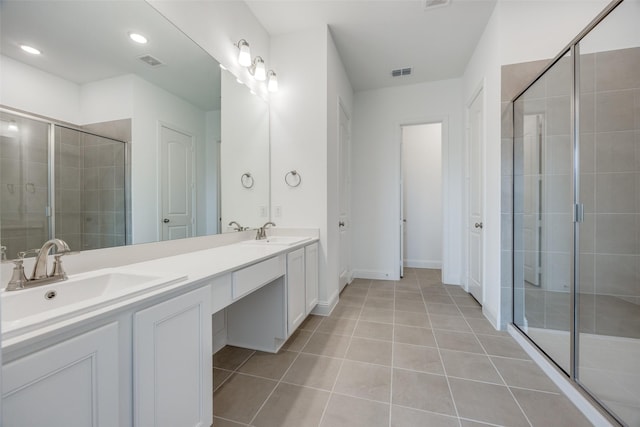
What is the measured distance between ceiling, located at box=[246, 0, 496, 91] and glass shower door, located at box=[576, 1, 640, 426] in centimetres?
113

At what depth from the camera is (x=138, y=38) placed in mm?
1424

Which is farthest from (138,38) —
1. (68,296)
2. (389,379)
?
(389,379)

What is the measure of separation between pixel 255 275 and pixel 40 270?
0.86 meters

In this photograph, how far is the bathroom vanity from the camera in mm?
606

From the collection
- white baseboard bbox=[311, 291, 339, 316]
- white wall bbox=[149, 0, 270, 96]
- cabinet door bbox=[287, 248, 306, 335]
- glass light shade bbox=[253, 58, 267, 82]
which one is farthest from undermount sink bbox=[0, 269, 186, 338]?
glass light shade bbox=[253, 58, 267, 82]

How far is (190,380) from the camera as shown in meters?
1.03

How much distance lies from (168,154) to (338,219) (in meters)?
1.90

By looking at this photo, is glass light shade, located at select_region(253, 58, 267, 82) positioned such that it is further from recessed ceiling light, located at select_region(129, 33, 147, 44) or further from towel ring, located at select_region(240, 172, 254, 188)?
recessed ceiling light, located at select_region(129, 33, 147, 44)

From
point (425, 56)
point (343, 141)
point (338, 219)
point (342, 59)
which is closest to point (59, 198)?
point (338, 219)

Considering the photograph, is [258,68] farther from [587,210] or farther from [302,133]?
[587,210]

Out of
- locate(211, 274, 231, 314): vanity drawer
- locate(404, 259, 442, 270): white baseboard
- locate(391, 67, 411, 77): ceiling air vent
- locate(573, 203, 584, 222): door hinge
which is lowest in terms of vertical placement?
locate(404, 259, 442, 270): white baseboard

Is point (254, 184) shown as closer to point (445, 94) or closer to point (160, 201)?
point (160, 201)

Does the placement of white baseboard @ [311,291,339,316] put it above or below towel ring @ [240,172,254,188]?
below

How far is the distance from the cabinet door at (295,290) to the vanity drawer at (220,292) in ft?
2.23
